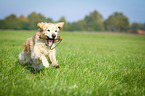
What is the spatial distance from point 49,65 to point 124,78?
2.69 meters

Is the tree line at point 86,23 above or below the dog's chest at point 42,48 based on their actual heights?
above

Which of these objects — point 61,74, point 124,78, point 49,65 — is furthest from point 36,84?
point 124,78

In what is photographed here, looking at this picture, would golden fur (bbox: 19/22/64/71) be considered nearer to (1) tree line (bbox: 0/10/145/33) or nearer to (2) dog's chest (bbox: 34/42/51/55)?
(2) dog's chest (bbox: 34/42/51/55)

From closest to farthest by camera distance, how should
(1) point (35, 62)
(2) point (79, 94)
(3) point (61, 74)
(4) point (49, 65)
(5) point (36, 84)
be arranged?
1. (2) point (79, 94)
2. (5) point (36, 84)
3. (3) point (61, 74)
4. (1) point (35, 62)
5. (4) point (49, 65)

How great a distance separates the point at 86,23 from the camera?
10662cm

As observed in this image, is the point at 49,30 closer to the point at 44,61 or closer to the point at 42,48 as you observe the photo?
the point at 42,48

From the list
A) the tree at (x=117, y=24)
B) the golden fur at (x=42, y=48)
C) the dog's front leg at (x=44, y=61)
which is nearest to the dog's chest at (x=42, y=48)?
the golden fur at (x=42, y=48)

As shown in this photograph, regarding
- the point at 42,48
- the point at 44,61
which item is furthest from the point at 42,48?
the point at 44,61

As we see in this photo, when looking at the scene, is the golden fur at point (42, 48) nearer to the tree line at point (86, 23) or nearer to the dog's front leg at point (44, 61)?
the dog's front leg at point (44, 61)

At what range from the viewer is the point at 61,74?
3496mm

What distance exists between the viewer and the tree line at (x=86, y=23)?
70150mm

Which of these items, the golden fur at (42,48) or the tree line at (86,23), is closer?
the golden fur at (42,48)

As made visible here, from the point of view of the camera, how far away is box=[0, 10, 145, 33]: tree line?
230ft

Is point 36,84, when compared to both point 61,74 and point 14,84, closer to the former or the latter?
point 14,84
